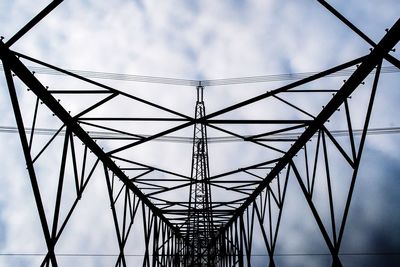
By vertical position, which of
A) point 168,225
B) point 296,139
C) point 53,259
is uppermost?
point 296,139

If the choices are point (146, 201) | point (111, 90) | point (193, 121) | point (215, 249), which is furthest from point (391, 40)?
point (215, 249)

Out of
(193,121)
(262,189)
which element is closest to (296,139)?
(193,121)

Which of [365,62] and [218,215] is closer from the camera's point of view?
[365,62]

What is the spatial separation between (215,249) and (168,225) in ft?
35.7

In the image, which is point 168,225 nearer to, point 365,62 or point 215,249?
point 215,249

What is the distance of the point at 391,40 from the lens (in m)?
8.01

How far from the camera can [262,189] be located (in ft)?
64.2

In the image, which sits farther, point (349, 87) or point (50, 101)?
point (50, 101)

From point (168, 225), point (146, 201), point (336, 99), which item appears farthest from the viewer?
point (168, 225)

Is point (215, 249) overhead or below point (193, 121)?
below

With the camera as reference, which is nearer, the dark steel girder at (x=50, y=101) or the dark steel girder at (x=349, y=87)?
the dark steel girder at (x=349, y=87)

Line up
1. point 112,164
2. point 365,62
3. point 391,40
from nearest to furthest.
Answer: point 391,40
point 365,62
point 112,164

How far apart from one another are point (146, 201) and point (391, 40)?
17044 mm

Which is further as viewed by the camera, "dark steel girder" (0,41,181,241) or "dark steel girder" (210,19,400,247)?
"dark steel girder" (0,41,181,241)
